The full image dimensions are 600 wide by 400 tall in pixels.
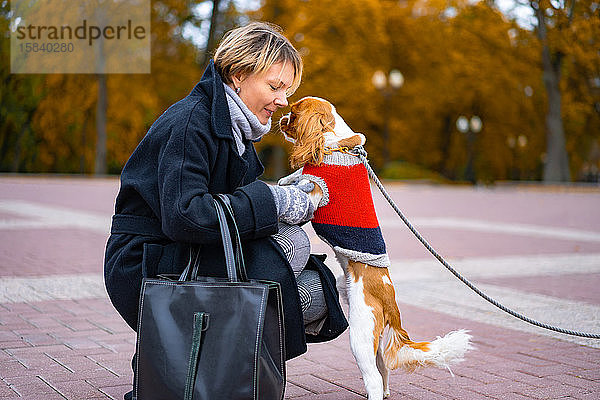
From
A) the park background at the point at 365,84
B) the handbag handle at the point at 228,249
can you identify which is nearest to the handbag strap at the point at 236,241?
the handbag handle at the point at 228,249

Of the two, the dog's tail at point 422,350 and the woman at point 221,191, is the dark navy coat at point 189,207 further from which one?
the dog's tail at point 422,350

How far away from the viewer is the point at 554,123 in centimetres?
3083

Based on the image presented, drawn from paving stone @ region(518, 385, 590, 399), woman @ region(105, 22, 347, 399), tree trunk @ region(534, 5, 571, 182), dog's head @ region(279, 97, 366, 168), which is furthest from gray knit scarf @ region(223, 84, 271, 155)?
tree trunk @ region(534, 5, 571, 182)

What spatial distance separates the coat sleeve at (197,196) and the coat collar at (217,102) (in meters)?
0.04

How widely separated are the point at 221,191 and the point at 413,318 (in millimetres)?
2914

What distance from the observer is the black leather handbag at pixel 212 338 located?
2.44 metres

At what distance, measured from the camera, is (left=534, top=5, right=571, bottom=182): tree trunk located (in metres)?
30.4

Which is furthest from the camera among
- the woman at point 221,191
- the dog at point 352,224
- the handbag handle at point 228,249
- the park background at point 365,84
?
the park background at point 365,84

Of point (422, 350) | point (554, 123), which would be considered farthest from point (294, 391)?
point (554, 123)

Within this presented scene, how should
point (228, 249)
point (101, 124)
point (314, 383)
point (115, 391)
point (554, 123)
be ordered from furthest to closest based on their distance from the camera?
1. point (101, 124)
2. point (554, 123)
3. point (314, 383)
4. point (115, 391)
5. point (228, 249)

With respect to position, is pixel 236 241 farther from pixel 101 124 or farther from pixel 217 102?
pixel 101 124

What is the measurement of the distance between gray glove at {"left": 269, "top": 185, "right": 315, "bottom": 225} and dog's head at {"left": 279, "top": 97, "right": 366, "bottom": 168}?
145 mm

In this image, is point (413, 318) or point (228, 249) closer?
point (228, 249)

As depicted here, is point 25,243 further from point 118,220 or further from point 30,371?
point 118,220
